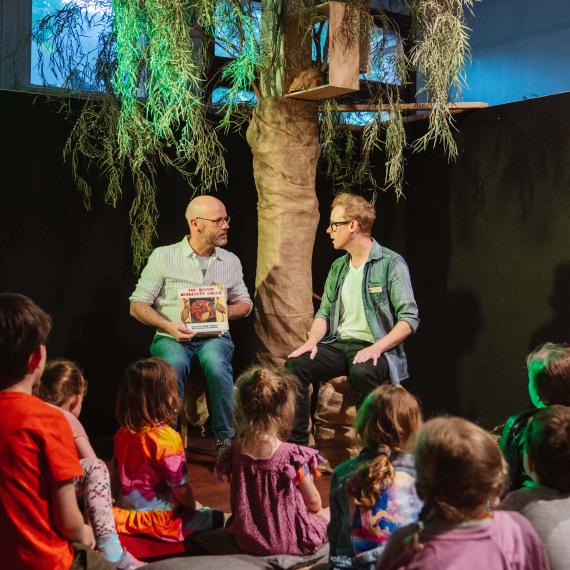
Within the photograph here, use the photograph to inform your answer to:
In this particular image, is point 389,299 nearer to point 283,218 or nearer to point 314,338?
point 314,338

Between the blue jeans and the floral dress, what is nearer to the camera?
the floral dress

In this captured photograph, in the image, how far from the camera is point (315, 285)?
18.2 feet

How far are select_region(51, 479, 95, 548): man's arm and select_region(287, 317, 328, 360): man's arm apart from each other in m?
2.11

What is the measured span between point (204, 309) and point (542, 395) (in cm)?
202

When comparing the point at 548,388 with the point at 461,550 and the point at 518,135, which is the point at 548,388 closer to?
the point at 461,550

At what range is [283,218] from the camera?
427 centimetres

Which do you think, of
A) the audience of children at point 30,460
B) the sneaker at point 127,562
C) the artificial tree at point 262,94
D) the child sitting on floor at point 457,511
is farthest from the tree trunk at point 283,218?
the child sitting on floor at point 457,511

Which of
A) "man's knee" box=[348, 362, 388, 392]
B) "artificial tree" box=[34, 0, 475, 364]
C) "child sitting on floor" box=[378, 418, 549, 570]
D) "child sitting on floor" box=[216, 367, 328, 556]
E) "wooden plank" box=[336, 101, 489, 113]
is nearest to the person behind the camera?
"child sitting on floor" box=[378, 418, 549, 570]

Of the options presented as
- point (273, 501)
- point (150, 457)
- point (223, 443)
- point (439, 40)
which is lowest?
point (223, 443)

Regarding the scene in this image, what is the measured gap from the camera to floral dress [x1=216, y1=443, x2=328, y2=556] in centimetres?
256

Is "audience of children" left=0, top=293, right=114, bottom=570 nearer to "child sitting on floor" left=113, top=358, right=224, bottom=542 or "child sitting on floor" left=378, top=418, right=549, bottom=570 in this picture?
"child sitting on floor" left=113, top=358, right=224, bottom=542

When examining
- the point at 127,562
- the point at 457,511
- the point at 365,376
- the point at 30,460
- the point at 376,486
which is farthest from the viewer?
the point at 365,376

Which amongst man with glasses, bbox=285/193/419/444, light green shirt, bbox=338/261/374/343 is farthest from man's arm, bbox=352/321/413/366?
light green shirt, bbox=338/261/374/343

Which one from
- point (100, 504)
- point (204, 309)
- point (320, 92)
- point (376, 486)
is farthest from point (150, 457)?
point (320, 92)
